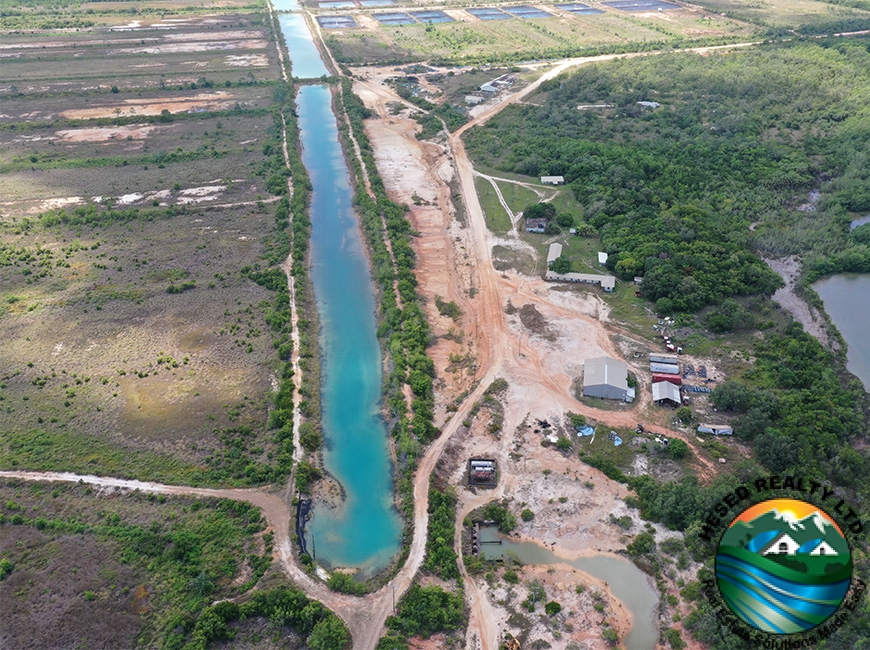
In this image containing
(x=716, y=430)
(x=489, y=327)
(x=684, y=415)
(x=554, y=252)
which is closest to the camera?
(x=716, y=430)

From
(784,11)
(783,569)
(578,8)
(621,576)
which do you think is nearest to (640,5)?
(578,8)

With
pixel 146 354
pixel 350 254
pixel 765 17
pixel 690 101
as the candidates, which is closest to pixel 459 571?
pixel 146 354

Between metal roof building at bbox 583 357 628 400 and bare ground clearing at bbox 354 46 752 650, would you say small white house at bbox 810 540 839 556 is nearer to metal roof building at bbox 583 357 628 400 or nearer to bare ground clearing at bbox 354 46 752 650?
bare ground clearing at bbox 354 46 752 650

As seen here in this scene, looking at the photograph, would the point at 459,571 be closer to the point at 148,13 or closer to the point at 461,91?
the point at 461,91

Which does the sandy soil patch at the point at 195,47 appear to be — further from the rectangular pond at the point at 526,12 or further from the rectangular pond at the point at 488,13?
the rectangular pond at the point at 526,12

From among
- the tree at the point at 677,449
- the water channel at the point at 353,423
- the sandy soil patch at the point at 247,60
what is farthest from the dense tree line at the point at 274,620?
the sandy soil patch at the point at 247,60

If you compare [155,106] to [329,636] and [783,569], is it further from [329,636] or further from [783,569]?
[783,569]
